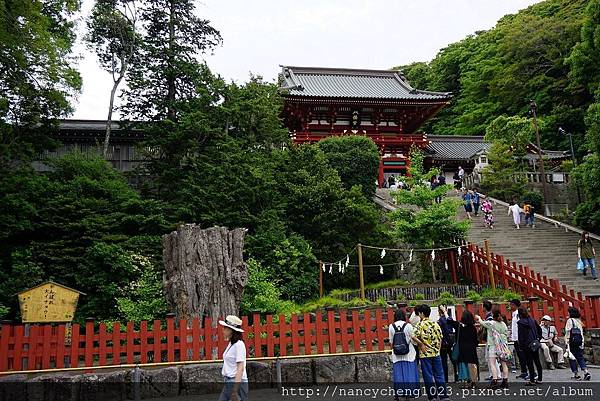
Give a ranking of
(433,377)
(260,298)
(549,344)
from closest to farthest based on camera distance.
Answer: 1. (433,377)
2. (549,344)
3. (260,298)

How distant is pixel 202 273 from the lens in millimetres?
9047

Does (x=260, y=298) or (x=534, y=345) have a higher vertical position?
(x=260, y=298)

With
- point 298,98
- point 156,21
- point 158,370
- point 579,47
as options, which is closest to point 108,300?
point 158,370

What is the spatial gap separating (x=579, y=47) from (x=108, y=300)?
26.7 m

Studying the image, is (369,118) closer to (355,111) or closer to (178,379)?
(355,111)

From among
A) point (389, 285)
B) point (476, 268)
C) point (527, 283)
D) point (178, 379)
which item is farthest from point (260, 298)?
point (476, 268)

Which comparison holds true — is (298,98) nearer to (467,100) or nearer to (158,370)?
(158,370)

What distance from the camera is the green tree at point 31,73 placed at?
40.1ft

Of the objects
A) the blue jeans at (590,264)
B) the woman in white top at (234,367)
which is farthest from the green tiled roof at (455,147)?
the woman in white top at (234,367)

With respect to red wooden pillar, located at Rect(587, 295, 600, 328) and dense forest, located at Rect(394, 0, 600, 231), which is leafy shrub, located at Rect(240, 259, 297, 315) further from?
dense forest, located at Rect(394, 0, 600, 231)

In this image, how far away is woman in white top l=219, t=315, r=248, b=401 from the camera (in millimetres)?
5000

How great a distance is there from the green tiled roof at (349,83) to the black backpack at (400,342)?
2360cm

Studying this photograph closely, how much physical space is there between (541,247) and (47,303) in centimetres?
1601

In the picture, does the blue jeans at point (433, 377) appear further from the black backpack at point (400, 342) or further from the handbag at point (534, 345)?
the handbag at point (534, 345)
